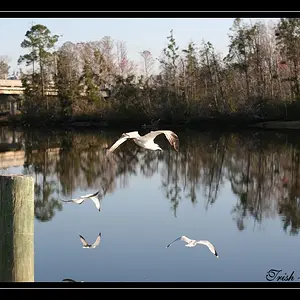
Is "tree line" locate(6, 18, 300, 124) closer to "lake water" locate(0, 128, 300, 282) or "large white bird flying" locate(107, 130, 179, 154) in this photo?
"lake water" locate(0, 128, 300, 282)

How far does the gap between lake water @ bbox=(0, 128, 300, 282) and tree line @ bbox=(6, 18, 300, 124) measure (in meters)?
10.7

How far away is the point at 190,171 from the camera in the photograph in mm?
12883

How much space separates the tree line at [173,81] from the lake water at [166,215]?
35.2 ft

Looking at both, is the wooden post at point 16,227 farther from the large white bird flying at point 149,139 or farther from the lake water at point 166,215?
the lake water at point 166,215

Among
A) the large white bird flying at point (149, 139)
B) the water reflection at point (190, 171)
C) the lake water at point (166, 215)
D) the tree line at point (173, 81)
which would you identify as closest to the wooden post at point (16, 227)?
the large white bird flying at point (149, 139)

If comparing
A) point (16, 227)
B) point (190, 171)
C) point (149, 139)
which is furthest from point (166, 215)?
point (16, 227)

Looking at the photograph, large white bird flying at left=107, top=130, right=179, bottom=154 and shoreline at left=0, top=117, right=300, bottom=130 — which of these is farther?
shoreline at left=0, top=117, right=300, bottom=130

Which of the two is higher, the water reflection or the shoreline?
the shoreline

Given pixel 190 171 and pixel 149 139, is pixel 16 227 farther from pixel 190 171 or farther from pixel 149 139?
pixel 190 171

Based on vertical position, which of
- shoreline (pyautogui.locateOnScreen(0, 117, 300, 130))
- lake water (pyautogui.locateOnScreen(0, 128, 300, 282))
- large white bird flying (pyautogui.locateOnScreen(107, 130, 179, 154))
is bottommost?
lake water (pyautogui.locateOnScreen(0, 128, 300, 282))

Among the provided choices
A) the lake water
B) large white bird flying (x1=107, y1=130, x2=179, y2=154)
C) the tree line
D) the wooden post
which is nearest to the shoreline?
the tree line

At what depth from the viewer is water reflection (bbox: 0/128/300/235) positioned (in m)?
8.50

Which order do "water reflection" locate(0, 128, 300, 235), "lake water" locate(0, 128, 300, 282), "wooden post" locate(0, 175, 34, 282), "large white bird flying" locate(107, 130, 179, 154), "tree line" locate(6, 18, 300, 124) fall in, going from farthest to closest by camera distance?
"tree line" locate(6, 18, 300, 124), "water reflection" locate(0, 128, 300, 235), "lake water" locate(0, 128, 300, 282), "large white bird flying" locate(107, 130, 179, 154), "wooden post" locate(0, 175, 34, 282)

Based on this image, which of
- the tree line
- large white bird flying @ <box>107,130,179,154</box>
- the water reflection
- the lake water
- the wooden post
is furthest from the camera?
the tree line
